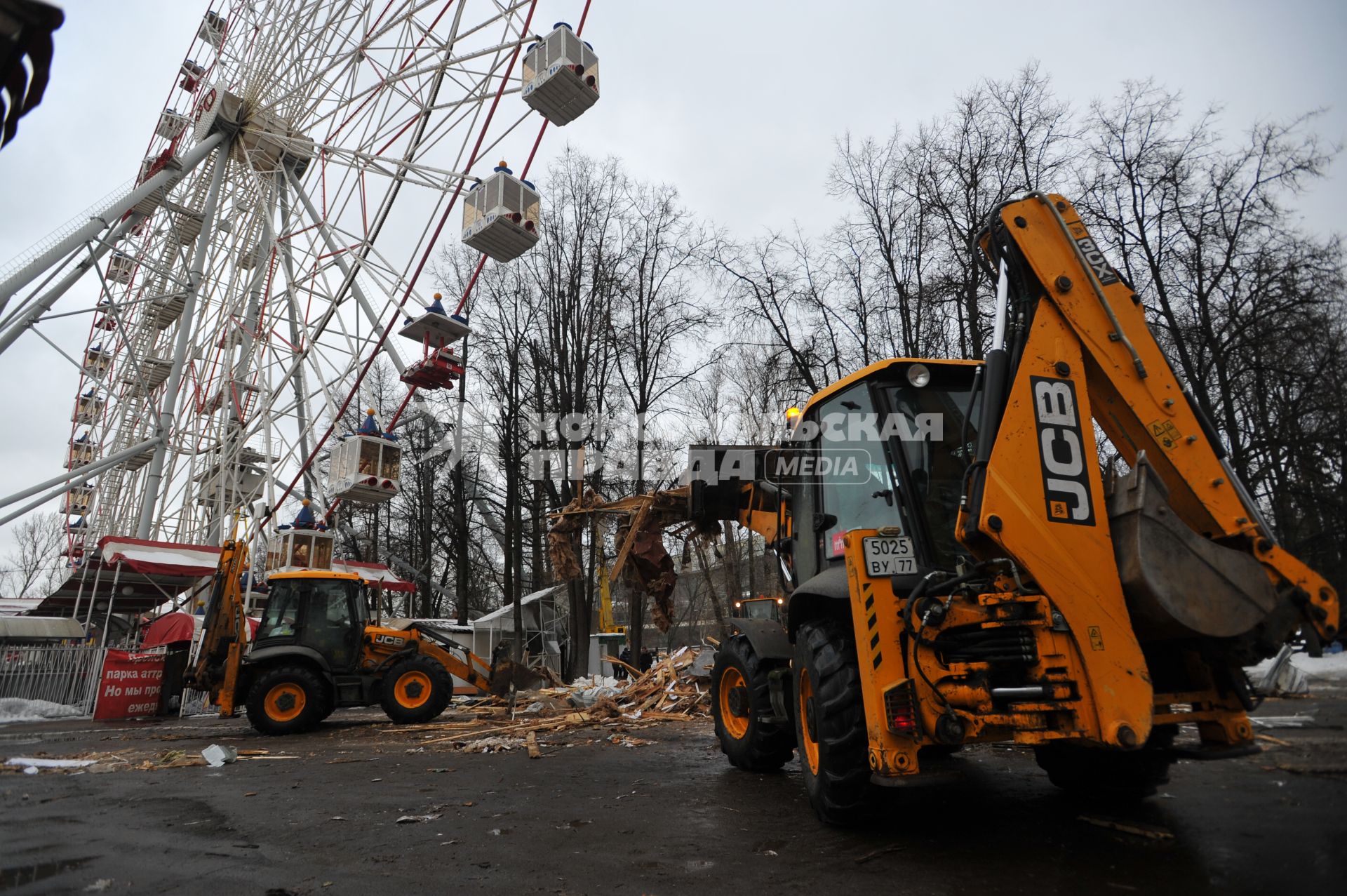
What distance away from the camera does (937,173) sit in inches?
664

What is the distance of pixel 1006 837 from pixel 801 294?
1595 cm

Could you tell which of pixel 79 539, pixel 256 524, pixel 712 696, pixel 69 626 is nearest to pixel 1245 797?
pixel 712 696

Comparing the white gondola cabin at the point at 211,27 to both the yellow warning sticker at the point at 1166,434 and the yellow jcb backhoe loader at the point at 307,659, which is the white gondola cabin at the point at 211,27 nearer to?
the yellow jcb backhoe loader at the point at 307,659

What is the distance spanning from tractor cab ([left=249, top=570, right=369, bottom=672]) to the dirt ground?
14.7 ft

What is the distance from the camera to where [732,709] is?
643cm

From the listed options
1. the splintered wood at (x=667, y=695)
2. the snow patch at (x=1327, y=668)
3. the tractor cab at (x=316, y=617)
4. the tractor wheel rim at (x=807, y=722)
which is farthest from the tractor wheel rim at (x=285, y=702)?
the snow patch at (x=1327, y=668)

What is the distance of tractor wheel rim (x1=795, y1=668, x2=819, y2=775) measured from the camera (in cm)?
433

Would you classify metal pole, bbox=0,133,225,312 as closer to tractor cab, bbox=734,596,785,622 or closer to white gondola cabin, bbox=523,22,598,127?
white gondola cabin, bbox=523,22,598,127

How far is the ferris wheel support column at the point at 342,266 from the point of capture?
15086 mm

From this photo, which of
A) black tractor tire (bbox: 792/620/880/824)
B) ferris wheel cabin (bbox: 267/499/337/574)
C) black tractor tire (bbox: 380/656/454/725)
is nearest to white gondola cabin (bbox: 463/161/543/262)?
ferris wheel cabin (bbox: 267/499/337/574)

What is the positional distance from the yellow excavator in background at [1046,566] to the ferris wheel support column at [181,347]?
1833 centimetres

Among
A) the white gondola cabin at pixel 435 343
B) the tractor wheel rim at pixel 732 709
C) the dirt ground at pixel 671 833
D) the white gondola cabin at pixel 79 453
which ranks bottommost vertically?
the dirt ground at pixel 671 833

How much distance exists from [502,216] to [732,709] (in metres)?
9.00

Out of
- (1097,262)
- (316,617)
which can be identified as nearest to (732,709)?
(1097,262)
